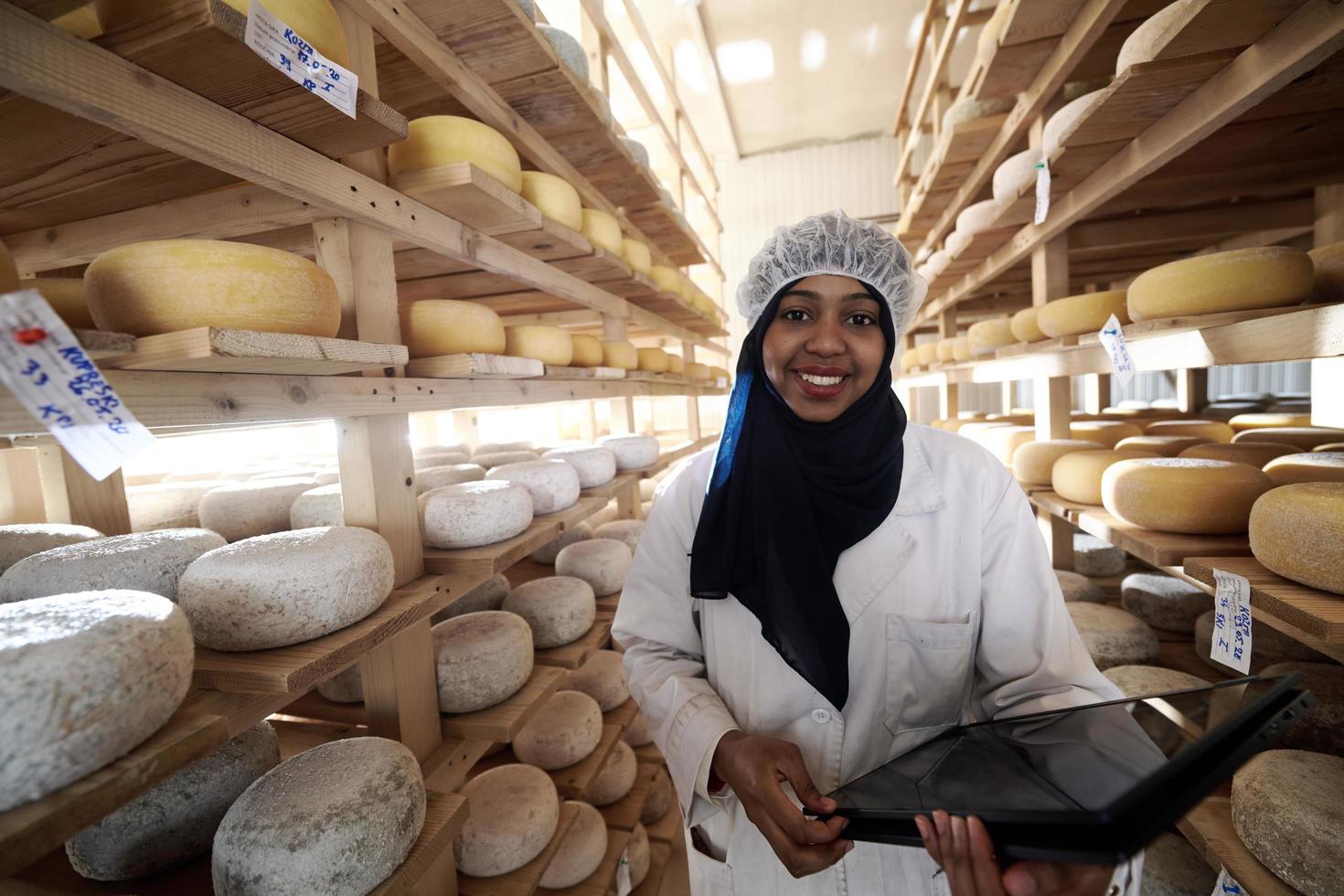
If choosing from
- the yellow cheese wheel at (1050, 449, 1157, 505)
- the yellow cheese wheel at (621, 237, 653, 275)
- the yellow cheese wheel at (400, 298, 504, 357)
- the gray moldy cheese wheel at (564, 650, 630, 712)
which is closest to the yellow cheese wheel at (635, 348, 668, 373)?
the yellow cheese wheel at (621, 237, 653, 275)

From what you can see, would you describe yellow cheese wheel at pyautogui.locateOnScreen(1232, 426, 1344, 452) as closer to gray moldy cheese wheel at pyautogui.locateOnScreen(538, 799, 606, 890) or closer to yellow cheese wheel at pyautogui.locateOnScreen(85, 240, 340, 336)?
gray moldy cheese wheel at pyautogui.locateOnScreen(538, 799, 606, 890)

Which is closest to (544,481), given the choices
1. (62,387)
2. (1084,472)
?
(62,387)

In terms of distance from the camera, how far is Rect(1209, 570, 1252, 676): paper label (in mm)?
1071

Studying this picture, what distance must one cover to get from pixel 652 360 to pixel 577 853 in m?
2.25

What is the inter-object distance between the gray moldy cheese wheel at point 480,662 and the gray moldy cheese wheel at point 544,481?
15.3 inches

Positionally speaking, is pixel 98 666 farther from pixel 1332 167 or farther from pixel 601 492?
pixel 1332 167

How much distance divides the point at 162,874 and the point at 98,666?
755 millimetres

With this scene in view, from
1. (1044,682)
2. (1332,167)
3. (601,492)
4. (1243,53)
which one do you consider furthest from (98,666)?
(1332,167)

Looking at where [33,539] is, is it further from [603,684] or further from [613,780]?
[613,780]

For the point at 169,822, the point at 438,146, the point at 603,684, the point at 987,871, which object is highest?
the point at 438,146

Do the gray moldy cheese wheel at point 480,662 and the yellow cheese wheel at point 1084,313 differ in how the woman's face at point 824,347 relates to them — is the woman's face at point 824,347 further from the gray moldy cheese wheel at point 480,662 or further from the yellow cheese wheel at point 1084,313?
the yellow cheese wheel at point 1084,313

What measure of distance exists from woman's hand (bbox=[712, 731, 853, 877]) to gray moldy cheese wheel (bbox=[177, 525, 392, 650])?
2.30ft

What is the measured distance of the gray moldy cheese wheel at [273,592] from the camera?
83 centimetres

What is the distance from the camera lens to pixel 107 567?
0.90 metres
